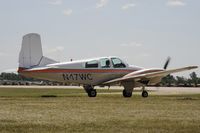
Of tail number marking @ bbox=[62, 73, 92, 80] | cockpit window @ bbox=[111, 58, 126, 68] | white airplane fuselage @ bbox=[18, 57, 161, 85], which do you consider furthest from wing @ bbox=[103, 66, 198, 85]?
tail number marking @ bbox=[62, 73, 92, 80]

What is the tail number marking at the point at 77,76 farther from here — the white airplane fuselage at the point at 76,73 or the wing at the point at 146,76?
the wing at the point at 146,76

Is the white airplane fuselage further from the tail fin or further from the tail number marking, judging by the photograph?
the tail fin

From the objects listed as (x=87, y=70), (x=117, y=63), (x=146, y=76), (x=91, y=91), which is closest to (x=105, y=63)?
(x=117, y=63)

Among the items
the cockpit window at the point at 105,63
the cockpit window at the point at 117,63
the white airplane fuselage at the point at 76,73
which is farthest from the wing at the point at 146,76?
the cockpit window at the point at 105,63

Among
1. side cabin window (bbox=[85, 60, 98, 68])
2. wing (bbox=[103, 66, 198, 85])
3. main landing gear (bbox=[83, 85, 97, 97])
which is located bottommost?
main landing gear (bbox=[83, 85, 97, 97])

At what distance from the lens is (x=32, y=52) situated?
3069 centimetres

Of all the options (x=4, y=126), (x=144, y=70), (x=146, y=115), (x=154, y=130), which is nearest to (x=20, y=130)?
(x=4, y=126)

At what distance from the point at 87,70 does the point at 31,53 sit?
153 inches

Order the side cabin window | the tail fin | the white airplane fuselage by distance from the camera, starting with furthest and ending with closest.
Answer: the side cabin window
the tail fin
the white airplane fuselage

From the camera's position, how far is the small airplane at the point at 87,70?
99.6ft

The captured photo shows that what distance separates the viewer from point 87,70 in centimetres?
3138

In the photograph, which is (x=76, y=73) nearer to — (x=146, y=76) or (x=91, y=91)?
(x=91, y=91)

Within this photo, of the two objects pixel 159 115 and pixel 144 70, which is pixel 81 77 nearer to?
pixel 144 70

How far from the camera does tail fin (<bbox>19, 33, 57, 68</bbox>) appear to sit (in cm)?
3033
